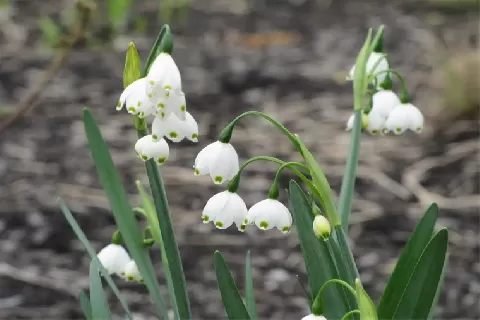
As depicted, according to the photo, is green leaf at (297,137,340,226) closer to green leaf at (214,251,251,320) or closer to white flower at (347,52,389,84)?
green leaf at (214,251,251,320)

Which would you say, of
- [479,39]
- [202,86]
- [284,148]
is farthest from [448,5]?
[284,148]

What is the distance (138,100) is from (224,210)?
0.86 ft

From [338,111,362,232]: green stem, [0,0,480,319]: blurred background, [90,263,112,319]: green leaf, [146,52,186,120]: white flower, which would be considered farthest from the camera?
[0,0,480,319]: blurred background

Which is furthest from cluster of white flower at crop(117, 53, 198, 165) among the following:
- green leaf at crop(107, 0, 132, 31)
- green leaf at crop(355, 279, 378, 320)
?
green leaf at crop(107, 0, 132, 31)

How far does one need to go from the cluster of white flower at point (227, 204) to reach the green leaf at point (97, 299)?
26cm

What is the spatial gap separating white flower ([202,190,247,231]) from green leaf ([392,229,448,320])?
1.06ft

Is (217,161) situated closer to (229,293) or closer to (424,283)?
(229,293)

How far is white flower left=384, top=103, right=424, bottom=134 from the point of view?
166cm

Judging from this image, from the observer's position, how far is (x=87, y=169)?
12.2 ft

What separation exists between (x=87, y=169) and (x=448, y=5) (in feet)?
15.2

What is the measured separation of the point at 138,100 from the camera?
4.01 feet

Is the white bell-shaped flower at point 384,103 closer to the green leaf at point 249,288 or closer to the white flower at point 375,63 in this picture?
the white flower at point 375,63

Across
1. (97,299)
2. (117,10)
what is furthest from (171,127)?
(117,10)

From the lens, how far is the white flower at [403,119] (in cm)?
166
